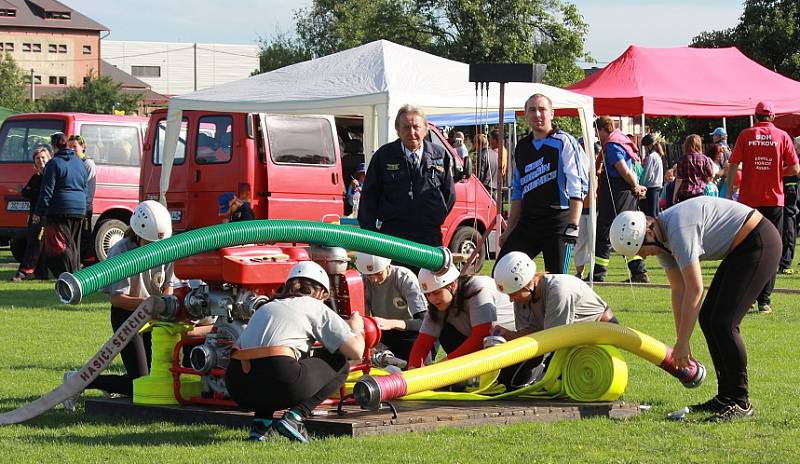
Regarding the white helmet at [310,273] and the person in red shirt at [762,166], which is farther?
the person in red shirt at [762,166]

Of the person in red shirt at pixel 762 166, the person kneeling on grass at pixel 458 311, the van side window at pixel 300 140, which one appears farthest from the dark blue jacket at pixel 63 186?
the person kneeling on grass at pixel 458 311

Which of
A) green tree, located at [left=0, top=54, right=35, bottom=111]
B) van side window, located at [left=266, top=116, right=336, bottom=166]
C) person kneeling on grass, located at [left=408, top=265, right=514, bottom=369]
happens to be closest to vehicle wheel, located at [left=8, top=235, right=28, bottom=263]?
van side window, located at [left=266, top=116, right=336, bottom=166]

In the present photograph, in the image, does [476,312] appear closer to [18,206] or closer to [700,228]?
[700,228]

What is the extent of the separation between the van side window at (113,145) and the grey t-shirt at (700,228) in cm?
1373

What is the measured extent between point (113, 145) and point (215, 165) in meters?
3.59

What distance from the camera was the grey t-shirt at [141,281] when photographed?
8645 millimetres

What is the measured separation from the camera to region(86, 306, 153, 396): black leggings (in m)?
8.77

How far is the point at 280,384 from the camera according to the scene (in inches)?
283

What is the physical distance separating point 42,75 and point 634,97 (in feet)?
333

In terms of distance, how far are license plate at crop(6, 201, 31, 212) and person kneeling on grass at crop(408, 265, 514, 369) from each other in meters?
11.8

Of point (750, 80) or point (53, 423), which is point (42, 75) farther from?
point (53, 423)

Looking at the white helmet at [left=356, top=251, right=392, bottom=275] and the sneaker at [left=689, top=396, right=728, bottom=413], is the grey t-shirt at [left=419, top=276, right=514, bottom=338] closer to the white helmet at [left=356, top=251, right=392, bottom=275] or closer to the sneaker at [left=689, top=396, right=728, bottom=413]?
the white helmet at [left=356, top=251, right=392, bottom=275]

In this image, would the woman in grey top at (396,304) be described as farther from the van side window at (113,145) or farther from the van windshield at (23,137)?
the van windshield at (23,137)

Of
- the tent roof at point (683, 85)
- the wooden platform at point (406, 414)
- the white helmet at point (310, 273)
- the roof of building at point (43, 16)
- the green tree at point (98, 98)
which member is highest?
the roof of building at point (43, 16)
